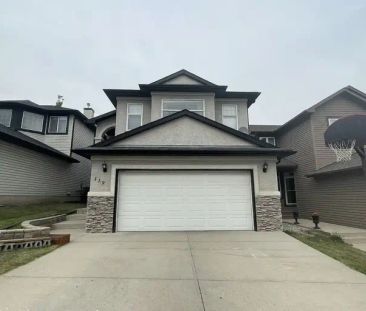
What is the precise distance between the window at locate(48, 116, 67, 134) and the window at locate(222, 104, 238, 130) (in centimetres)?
1246

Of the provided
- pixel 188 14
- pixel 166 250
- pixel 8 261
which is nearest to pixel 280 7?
pixel 188 14

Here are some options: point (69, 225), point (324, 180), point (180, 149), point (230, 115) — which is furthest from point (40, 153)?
point (324, 180)

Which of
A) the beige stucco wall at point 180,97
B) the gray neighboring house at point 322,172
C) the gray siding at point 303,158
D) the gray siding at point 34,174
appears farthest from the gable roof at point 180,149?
the gray siding at point 34,174

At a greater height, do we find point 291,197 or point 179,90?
point 179,90

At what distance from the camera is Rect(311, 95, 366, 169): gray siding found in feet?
44.5

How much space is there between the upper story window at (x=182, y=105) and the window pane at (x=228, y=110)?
142 cm

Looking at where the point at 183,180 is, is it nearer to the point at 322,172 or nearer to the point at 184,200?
the point at 184,200

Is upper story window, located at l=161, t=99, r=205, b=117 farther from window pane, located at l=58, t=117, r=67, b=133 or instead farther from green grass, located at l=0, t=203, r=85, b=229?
window pane, located at l=58, t=117, r=67, b=133

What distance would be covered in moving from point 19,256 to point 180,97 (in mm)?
10458

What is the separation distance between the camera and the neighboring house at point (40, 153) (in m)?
12.7

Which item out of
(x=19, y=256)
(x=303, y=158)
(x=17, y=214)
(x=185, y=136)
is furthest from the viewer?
(x=303, y=158)

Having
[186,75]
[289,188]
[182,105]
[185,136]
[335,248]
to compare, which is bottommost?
[335,248]

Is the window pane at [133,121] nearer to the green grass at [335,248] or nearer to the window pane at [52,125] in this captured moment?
the window pane at [52,125]

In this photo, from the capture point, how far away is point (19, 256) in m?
5.76
